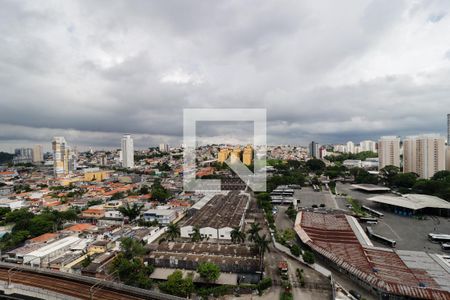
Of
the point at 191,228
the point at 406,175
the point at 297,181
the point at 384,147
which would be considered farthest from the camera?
the point at 384,147

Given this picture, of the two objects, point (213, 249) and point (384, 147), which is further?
point (384, 147)

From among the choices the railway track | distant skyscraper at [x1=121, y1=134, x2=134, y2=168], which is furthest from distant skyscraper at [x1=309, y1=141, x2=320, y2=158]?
the railway track

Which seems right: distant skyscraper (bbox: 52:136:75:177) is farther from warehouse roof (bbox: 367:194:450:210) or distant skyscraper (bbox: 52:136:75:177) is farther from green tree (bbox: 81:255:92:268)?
warehouse roof (bbox: 367:194:450:210)

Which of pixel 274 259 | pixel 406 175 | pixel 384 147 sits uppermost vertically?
pixel 384 147

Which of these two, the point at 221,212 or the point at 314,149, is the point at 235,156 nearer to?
the point at 221,212

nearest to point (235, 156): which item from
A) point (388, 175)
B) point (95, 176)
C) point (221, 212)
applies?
point (388, 175)

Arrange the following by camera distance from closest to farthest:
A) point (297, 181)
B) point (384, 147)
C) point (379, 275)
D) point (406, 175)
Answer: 1. point (379, 275)
2. point (406, 175)
3. point (297, 181)
4. point (384, 147)

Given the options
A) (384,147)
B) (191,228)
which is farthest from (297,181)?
Result: (191,228)

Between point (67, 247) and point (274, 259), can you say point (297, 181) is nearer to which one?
point (274, 259)
